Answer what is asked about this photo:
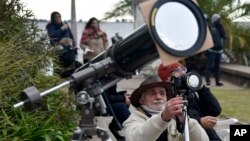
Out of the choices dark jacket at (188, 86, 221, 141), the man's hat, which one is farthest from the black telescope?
dark jacket at (188, 86, 221, 141)

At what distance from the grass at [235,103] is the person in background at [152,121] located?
5.54 metres

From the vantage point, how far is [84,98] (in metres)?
2.42

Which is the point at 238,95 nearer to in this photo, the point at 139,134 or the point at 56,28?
the point at 56,28

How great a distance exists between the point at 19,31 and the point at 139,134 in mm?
2822

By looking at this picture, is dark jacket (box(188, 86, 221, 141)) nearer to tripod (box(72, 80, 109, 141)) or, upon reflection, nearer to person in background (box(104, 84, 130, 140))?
person in background (box(104, 84, 130, 140))

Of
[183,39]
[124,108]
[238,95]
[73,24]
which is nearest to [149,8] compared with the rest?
[183,39]

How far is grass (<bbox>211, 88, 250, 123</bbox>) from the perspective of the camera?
941 centimetres

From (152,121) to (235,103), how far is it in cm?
838

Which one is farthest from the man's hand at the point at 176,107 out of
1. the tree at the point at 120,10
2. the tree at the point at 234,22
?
the tree at the point at 120,10

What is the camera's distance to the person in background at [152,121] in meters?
3.06

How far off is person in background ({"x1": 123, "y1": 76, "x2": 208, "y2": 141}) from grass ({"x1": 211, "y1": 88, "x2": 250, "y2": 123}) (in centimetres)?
554

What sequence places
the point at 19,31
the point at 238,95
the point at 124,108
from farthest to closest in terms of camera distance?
the point at 238,95 → the point at 124,108 → the point at 19,31

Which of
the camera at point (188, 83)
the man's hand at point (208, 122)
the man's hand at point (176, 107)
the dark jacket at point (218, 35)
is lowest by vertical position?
the dark jacket at point (218, 35)

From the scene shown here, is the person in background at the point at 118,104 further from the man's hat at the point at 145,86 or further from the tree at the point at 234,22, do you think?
the tree at the point at 234,22
